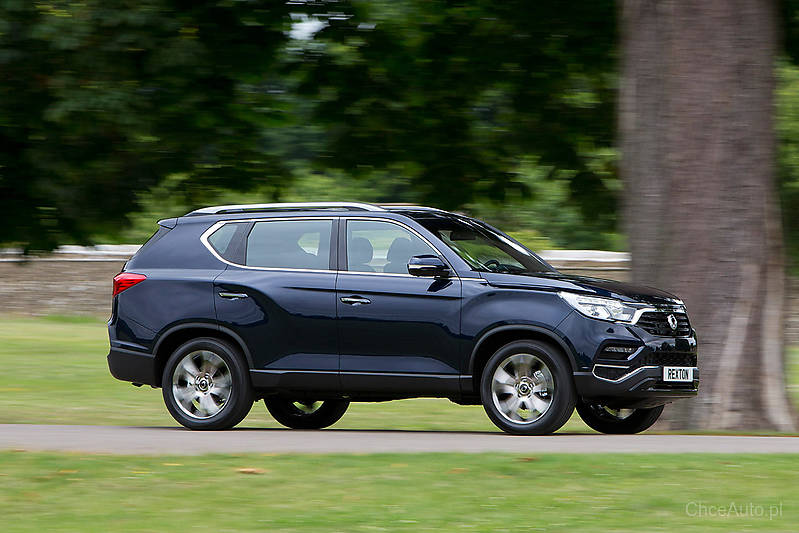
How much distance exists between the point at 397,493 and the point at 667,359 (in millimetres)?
3531

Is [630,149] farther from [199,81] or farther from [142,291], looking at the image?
[199,81]

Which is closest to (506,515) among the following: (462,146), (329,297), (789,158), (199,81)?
(329,297)

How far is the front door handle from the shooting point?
1141 cm

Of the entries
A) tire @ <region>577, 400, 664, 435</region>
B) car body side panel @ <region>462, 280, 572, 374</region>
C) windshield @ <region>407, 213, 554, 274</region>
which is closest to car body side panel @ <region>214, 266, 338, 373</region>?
windshield @ <region>407, 213, 554, 274</region>

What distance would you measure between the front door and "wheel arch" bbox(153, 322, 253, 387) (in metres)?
0.93

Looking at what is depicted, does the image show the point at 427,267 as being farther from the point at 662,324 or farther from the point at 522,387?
the point at 662,324

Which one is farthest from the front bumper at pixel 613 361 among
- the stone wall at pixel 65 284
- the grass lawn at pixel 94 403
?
the stone wall at pixel 65 284

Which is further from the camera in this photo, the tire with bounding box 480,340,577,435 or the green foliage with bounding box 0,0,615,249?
the green foliage with bounding box 0,0,615,249

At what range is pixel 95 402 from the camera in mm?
18438

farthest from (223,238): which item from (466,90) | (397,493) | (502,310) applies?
(466,90)

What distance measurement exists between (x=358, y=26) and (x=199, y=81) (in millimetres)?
2053

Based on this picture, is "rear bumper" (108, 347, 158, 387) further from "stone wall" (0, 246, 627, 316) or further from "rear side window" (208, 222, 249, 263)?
"stone wall" (0, 246, 627, 316)

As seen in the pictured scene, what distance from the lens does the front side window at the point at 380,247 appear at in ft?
37.6

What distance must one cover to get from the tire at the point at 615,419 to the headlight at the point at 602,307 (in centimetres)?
160
